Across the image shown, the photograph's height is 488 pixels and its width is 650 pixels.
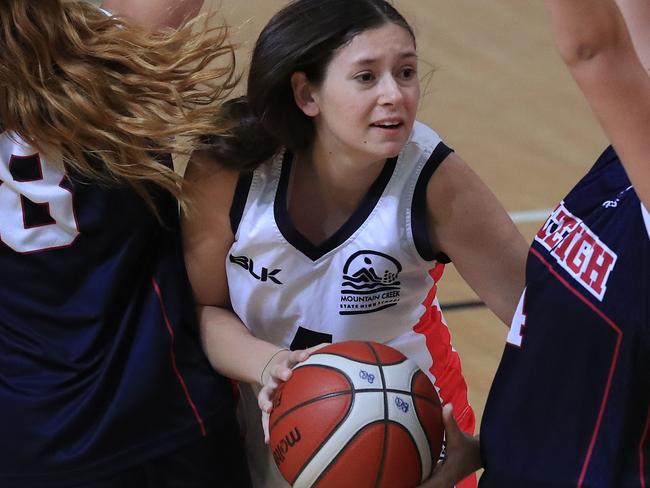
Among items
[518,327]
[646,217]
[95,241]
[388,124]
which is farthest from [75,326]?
[646,217]

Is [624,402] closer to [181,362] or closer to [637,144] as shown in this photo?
[637,144]

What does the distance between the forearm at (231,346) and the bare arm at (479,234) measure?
1.20 ft

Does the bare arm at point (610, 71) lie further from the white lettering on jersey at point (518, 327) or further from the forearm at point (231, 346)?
the forearm at point (231, 346)

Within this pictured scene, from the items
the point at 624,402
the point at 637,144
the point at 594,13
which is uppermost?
Answer: the point at 594,13

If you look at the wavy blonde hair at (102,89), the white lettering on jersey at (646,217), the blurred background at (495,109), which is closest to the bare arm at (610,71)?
the white lettering on jersey at (646,217)

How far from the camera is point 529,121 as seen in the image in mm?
4703

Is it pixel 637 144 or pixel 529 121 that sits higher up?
pixel 637 144

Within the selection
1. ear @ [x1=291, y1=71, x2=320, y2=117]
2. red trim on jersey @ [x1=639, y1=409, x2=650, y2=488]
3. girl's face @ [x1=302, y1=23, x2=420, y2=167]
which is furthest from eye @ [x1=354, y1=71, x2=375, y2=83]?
red trim on jersey @ [x1=639, y1=409, x2=650, y2=488]

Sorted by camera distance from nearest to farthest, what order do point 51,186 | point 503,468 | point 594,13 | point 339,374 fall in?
point 594,13, point 503,468, point 339,374, point 51,186

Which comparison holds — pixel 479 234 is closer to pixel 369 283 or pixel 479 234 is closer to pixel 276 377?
pixel 369 283

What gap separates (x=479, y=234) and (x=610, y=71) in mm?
717

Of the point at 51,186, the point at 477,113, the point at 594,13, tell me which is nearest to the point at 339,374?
the point at 51,186

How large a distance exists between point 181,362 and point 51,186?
1.30ft

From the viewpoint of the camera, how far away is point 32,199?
1817 millimetres
